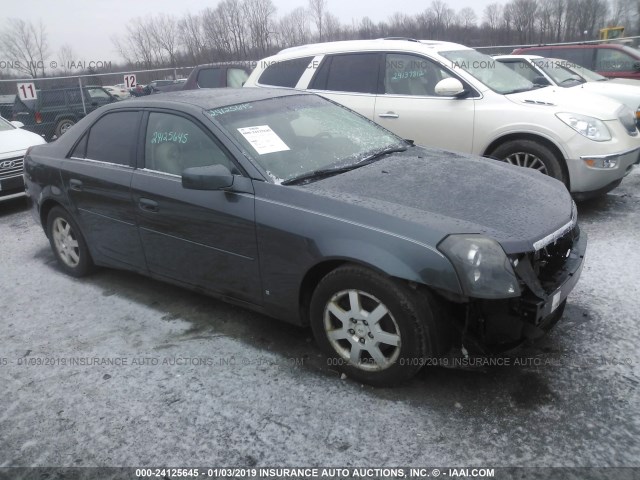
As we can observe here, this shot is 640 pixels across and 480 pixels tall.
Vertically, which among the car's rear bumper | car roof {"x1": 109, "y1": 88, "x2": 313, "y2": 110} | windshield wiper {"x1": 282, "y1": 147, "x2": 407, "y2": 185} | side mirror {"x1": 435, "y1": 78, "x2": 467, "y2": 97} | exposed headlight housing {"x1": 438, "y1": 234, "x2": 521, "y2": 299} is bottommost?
the car's rear bumper

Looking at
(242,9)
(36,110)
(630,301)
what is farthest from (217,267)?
(242,9)

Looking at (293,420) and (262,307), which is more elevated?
(262,307)

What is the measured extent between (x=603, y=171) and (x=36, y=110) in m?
13.3

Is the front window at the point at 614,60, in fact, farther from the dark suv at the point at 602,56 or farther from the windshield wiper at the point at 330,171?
the windshield wiper at the point at 330,171

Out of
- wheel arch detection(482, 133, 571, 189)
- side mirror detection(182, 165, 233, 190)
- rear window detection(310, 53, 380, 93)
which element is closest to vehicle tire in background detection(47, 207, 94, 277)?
side mirror detection(182, 165, 233, 190)

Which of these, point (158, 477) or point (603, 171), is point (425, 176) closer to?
point (158, 477)

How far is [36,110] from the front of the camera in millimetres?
13414

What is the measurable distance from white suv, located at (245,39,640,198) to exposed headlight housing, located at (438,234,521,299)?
3167 millimetres

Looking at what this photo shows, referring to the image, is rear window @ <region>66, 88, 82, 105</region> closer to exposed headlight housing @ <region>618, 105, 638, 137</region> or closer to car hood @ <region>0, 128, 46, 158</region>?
car hood @ <region>0, 128, 46, 158</region>

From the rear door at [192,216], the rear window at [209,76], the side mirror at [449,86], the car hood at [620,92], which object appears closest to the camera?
the rear door at [192,216]

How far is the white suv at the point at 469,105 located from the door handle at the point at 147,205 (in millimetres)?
3293

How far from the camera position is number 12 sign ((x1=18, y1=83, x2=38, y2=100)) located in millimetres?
12969

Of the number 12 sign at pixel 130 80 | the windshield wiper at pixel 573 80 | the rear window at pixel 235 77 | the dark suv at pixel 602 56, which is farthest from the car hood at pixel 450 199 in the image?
the number 12 sign at pixel 130 80

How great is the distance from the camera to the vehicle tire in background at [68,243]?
441cm
